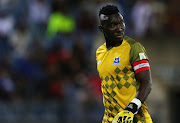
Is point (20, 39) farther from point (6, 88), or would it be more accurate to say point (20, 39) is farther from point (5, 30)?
point (6, 88)

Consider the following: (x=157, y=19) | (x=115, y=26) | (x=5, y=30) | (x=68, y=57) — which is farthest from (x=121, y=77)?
(x=5, y=30)

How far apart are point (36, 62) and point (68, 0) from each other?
8.96ft

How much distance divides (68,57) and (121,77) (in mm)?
7197

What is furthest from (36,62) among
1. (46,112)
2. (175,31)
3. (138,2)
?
(175,31)

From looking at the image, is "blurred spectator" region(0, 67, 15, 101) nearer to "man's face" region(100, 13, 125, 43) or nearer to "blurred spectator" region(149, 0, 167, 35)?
"blurred spectator" region(149, 0, 167, 35)

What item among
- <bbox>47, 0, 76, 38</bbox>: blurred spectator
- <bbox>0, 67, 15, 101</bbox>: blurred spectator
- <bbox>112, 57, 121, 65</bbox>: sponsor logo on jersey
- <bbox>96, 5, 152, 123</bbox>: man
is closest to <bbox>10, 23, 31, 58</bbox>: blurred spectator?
<bbox>47, 0, 76, 38</bbox>: blurred spectator

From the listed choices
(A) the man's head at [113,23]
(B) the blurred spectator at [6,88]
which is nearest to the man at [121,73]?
(A) the man's head at [113,23]

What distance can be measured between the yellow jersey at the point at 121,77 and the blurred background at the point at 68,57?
238 inches

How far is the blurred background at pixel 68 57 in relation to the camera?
468 inches

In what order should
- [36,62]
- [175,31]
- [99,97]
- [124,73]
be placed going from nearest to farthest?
[124,73] < [99,97] < [36,62] < [175,31]

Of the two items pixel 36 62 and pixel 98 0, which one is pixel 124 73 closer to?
pixel 36 62

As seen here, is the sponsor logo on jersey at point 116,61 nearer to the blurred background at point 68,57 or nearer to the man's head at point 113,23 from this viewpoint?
the man's head at point 113,23

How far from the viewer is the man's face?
5.48 m

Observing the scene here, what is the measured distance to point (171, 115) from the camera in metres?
13.4
